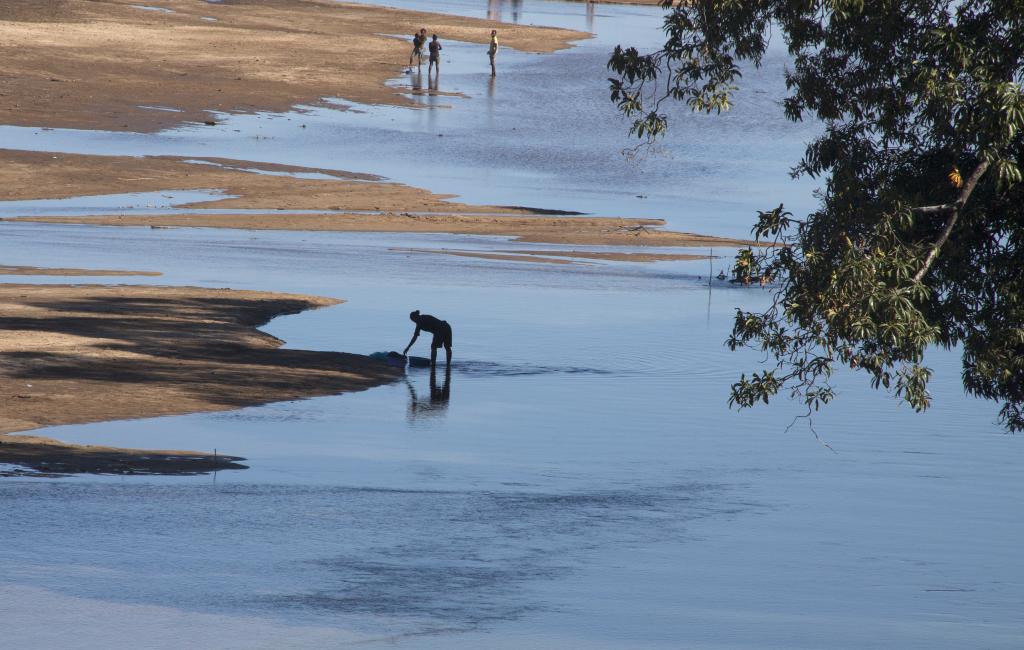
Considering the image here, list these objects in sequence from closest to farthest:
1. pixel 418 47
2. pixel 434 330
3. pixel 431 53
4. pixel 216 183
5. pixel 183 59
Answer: pixel 434 330
pixel 216 183
pixel 183 59
pixel 431 53
pixel 418 47

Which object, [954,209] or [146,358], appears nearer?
[954,209]

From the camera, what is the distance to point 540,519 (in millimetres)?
14820

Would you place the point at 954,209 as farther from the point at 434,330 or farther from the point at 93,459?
the point at 434,330

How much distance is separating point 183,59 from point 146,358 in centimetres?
4003

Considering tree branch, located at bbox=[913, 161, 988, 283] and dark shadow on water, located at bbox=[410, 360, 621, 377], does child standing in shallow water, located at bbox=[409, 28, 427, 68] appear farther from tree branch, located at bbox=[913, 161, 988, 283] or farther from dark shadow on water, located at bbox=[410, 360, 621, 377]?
tree branch, located at bbox=[913, 161, 988, 283]

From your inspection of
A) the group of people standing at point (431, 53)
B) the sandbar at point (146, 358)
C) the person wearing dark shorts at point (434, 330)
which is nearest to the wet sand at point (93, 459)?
the sandbar at point (146, 358)

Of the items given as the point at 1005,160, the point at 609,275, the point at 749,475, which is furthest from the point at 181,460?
the point at 609,275

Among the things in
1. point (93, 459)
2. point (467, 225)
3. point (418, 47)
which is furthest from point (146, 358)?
point (418, 47)

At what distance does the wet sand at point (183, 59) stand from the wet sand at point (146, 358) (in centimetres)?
2162

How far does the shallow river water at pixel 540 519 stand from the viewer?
11.8 metres

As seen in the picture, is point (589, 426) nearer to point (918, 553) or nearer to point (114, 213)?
point (918, 553)

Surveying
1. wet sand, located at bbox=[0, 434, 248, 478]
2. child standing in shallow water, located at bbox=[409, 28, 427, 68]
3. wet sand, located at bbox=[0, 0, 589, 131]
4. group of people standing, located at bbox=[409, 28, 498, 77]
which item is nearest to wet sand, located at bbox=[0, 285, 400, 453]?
wet sand, located at bbox=[0, 434, 248, 478]

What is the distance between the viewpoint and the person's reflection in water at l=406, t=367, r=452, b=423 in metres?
19.4

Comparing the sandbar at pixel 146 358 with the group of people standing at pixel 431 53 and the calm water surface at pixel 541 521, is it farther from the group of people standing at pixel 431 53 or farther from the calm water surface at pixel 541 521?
the group of people standing at pixel 431 53
